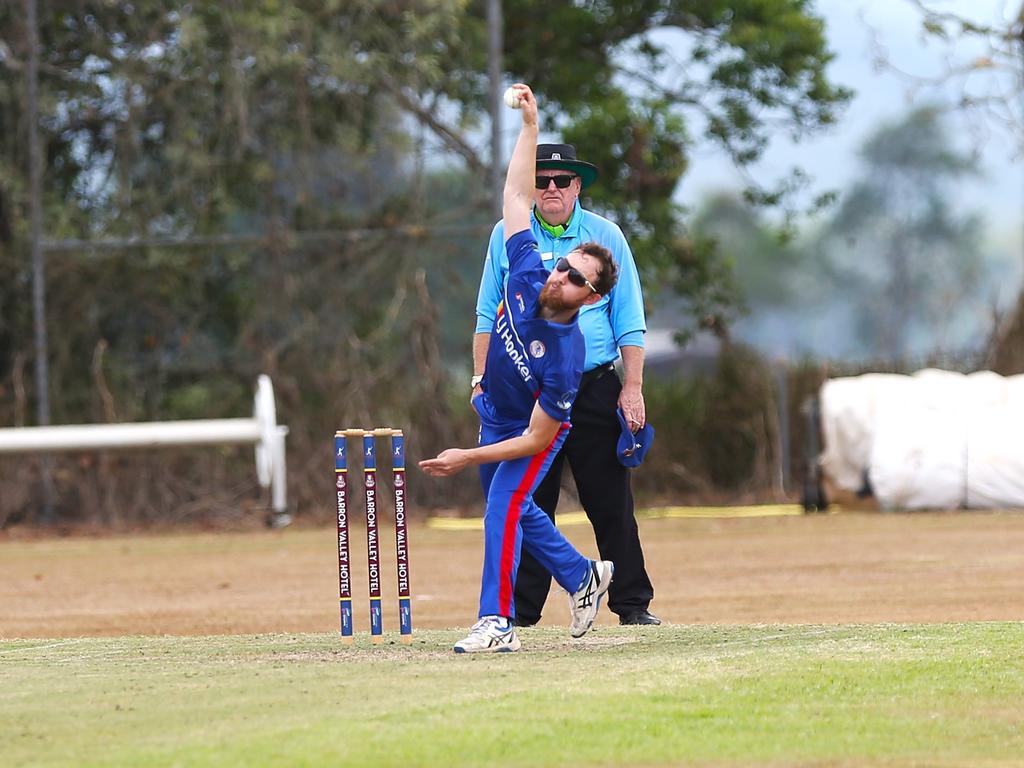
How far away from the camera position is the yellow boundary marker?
19250 mm

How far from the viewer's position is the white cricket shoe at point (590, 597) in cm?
762

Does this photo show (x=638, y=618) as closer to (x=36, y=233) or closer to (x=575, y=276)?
(x=575, y=276)

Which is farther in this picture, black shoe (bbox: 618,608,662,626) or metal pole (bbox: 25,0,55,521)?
metal pole (bbox: 25,0,55,521)

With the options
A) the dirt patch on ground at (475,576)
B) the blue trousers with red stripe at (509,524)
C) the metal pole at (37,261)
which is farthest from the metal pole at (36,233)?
the blue trousers with red stripe at (509,524)

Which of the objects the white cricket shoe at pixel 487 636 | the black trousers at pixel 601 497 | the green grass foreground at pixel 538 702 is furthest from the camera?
the black trousers at pixel 601 497

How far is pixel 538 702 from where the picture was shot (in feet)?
20.0

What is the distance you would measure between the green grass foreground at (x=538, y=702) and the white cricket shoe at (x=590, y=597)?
0.34ft

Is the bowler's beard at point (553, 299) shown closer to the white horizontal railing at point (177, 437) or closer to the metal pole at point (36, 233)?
the white horizontal railing at point (177, 437)

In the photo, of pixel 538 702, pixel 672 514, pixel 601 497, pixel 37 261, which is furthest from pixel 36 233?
pixel 538 702

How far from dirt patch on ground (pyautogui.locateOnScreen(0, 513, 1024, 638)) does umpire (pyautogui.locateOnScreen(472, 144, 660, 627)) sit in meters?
1.64

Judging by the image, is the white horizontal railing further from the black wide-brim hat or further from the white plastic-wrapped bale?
the black wide-brim hat

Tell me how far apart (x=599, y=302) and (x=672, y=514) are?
39.3ft

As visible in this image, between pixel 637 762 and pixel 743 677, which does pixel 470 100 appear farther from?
pixel 637 762

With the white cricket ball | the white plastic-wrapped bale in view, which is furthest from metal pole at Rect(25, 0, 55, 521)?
the white cricket ball
